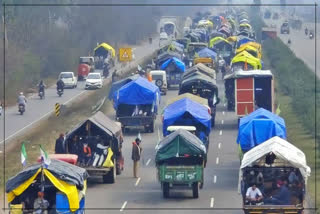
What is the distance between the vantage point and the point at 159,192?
34.2 meters

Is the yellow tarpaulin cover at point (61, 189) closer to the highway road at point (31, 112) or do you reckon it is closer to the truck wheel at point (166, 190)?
the truck wheel at point (166, 190)

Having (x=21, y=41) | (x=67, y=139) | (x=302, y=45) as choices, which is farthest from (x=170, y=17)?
(x=67, y=139)

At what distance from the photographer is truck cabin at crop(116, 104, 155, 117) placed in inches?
1924

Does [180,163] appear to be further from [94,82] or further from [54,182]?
[94,82]

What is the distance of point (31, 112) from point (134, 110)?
10.2 m

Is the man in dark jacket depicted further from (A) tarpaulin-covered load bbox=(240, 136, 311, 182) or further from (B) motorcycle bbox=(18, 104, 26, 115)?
(B) motorcycle bbox=(18, 104, 26, 115)

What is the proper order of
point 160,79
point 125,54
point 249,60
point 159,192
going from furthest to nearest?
point 125,54 → point 249,60 → point 160,79 → point 159,192

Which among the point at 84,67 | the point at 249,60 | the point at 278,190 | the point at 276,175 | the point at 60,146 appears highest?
the point at 249,60

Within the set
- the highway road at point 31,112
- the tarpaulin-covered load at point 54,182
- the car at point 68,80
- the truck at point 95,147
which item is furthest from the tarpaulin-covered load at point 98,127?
the car at point 68,80

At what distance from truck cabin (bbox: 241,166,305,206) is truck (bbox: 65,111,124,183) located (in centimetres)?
685

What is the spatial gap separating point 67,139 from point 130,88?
13.2 meters

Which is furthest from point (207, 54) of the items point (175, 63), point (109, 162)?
point (109, 162)

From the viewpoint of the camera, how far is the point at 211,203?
106ft

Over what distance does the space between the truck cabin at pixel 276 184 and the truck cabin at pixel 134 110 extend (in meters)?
19.2
